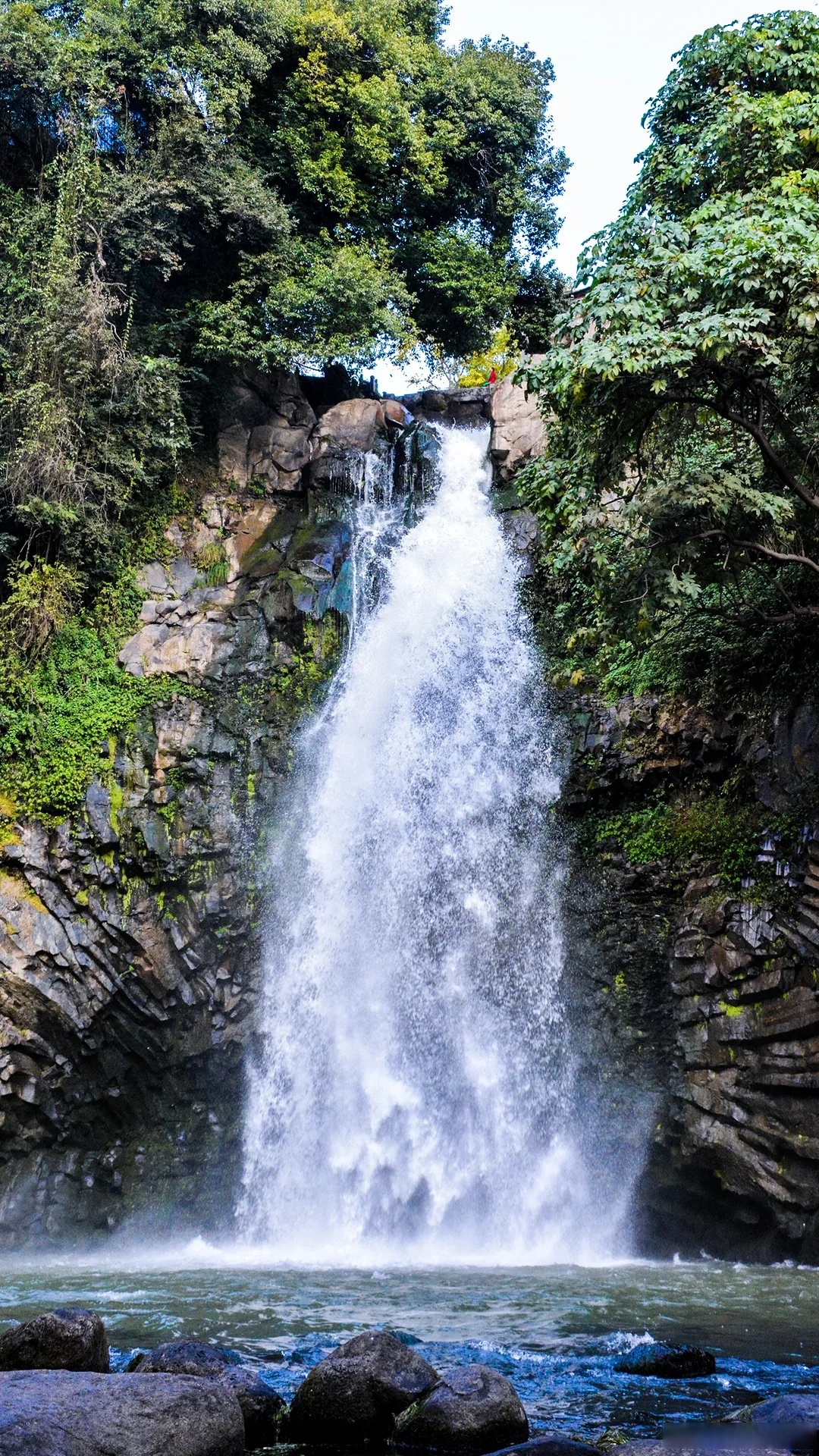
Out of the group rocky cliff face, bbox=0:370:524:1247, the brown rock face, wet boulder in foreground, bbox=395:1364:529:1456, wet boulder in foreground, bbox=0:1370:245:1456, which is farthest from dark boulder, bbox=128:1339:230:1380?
the brown rock face

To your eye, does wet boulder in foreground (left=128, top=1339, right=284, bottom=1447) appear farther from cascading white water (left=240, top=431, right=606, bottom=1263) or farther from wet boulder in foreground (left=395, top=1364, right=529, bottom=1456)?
cascading white water (left=240, top=431, right=606, bottom=1263)

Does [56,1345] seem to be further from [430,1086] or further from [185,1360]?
[430,1086]

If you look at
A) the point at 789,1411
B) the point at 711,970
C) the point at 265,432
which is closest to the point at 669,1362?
the point at 789,1411

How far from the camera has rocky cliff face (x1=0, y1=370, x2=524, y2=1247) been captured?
13.7 meters

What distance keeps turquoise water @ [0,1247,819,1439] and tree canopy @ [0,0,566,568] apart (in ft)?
36.4

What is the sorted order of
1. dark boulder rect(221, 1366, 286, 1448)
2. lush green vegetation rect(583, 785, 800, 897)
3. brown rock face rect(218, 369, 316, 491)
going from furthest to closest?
brown rock face rect(218, 369, 316, 491)
lush green vegetation rect(583, 785, 800, 897)
dark boulder rect(221, 1366, 286, 1448)

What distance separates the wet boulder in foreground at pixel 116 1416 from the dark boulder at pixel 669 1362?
9.68 feet

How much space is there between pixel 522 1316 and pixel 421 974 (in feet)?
19.3

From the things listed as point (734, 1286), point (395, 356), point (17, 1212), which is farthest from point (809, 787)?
point (395, 356)

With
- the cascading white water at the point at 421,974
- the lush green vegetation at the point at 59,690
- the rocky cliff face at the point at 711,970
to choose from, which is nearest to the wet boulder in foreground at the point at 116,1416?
the cascading white water at the point at 421,974

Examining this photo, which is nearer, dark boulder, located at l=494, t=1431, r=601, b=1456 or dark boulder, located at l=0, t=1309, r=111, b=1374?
dark boulder, located at l=494, t=1431, r=601, b=1456

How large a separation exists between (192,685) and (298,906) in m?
3.87

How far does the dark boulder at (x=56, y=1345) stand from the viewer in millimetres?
6168

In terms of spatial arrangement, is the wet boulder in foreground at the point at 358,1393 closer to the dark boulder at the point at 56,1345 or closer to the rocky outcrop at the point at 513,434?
the dark boulder at the point at 56,1345
